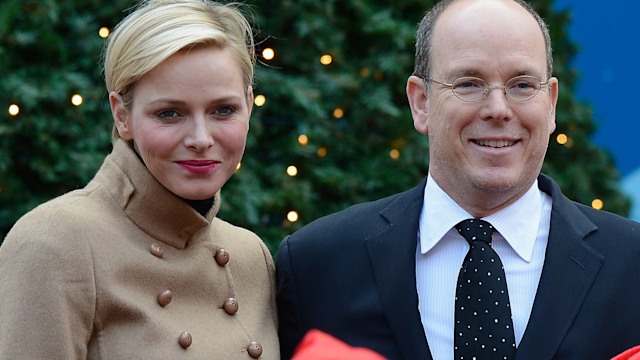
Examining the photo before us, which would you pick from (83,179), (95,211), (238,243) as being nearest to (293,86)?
(83,179)

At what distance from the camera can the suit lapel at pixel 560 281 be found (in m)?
2.88

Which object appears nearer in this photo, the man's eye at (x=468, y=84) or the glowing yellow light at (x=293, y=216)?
the man's eye at (x=468, y=84)

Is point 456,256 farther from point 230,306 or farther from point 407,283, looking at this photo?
point 230,306

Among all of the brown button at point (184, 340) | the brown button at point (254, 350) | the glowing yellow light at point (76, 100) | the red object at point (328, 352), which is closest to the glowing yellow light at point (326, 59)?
the glowing yellow light at point (76, 100)

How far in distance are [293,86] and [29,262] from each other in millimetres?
2420

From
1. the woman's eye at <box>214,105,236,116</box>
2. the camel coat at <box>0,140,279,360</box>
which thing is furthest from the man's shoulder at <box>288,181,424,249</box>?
the woman's eye at <box>214,105,236,116</box>

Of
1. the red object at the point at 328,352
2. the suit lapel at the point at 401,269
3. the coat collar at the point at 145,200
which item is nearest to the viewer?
the red object at the point at 328,352

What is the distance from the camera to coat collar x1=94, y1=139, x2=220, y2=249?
9.40ft

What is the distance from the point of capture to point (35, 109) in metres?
4.51

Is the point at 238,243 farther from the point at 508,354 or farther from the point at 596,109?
the point at 596,109

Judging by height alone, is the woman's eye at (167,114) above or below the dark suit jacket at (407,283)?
above

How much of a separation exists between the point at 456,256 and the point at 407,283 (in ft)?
0.49

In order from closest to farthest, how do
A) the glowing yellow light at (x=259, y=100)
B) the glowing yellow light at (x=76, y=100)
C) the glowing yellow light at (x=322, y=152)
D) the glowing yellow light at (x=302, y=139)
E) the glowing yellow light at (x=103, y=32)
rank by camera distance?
1. the glowing yellow light at (x=76, y=100)
2. the glowing yellow light at (x=103, y=32)
3. the glowing yellow light at (x=259, y=100)
4. the glowing yellow light at (x=302, y=139)
5. the glowing yellow light at (x=322, y=152)

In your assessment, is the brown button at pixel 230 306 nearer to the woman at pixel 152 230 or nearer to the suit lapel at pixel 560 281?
the woman at pixel 152 230
